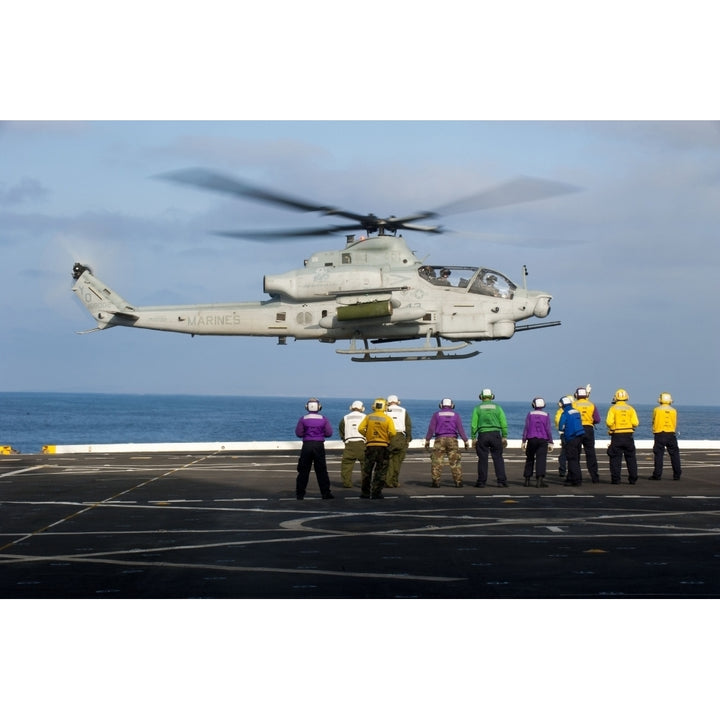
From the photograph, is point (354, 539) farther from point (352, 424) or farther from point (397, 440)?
point (397, 440)

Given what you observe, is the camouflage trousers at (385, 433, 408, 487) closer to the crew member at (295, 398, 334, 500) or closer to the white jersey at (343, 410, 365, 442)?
the white jersey at (343, 410, 365, 442)

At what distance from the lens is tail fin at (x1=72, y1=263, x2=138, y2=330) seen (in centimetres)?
3509

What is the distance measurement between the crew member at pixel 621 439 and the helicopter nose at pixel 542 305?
8.79m

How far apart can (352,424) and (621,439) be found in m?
6.41

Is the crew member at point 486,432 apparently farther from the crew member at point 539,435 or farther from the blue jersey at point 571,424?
the blue jersey at point 571,424

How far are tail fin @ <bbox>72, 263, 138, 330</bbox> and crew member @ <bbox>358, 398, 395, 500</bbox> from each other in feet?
53.7

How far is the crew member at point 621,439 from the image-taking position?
23.7 metres

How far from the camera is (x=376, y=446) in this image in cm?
2020

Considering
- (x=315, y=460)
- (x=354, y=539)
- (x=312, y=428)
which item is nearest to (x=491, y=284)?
(x=312, y=428)

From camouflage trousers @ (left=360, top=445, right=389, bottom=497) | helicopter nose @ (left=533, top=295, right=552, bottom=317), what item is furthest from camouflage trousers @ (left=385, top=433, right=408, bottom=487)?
helicopter nose @ (left=533, top=295, right=552, bottom=317)

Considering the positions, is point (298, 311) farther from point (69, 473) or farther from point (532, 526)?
point (532, 526)

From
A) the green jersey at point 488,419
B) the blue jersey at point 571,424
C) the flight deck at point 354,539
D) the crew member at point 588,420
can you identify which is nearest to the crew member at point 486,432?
the green jersey at point 488,419

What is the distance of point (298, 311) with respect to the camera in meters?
33.5

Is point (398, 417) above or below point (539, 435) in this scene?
above
